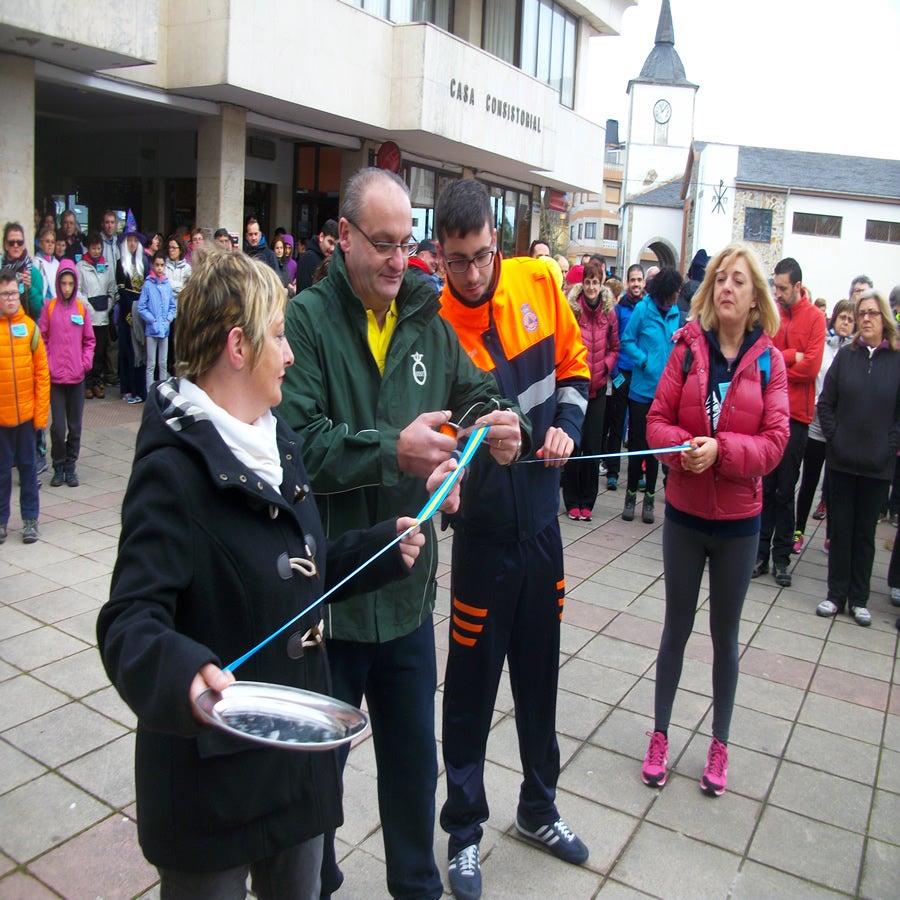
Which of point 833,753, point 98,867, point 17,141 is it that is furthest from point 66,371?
point 833,753

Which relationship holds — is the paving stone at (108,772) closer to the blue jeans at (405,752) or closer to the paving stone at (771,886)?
the blue jeans at (405,752)

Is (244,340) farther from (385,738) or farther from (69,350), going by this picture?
(69,350)

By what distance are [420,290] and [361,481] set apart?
26.0 inches

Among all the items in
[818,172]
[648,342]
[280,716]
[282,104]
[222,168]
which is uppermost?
[818,172]

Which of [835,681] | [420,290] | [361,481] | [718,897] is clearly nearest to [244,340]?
[361,481]

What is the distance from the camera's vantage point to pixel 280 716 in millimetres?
1696

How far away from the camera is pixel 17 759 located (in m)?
3.70

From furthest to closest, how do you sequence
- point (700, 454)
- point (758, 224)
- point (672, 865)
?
1. point (758, 224)
2. point (700, 454)
3. point (672, 865)

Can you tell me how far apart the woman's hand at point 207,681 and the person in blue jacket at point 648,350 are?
6870 mm

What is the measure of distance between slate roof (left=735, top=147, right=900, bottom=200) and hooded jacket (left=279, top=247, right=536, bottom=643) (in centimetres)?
4882

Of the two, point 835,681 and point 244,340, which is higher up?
point 244,340

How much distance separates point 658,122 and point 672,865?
85720mm

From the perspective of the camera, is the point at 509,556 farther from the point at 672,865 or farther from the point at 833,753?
the point at 833,753

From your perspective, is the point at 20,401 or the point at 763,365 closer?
the point at 763,365
